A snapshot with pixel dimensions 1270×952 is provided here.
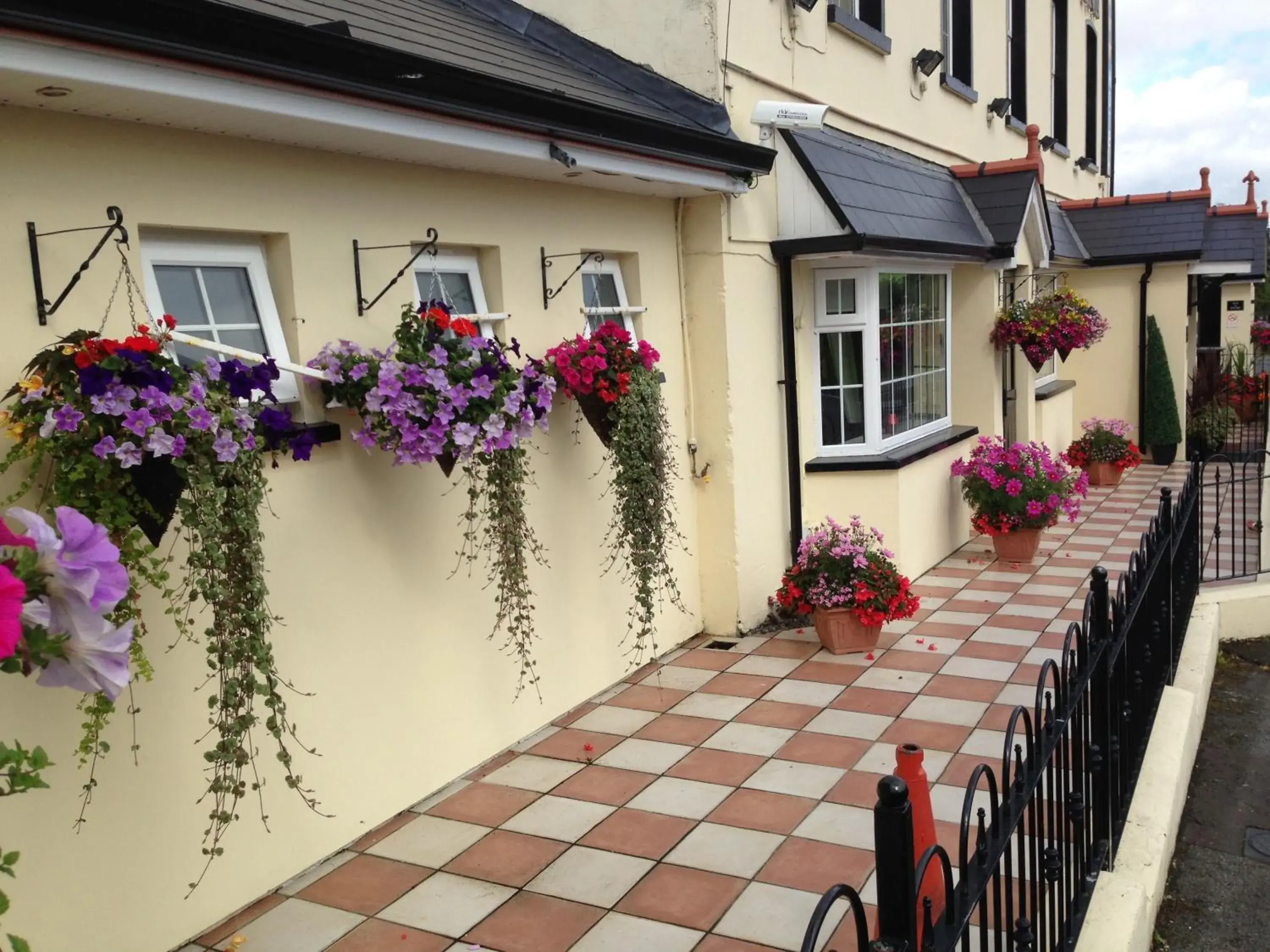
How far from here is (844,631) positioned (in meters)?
6.60

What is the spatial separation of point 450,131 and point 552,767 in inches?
115

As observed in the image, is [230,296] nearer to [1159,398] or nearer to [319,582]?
[319,582]

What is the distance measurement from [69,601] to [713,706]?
463 centimetres

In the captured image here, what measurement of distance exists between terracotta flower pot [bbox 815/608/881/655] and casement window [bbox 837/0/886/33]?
5.17 meters

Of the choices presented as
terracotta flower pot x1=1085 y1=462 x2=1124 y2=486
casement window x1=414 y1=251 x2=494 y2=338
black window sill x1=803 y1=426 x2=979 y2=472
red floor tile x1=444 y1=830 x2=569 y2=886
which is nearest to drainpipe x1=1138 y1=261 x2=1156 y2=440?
terracotta flower pot x1=1085 y1=462 x2=1124 y2=486

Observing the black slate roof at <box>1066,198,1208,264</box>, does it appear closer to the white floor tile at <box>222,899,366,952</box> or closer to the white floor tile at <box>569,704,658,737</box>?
the white floor tile at <box>569,704,658,737</box>

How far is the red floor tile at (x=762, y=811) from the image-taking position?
4453 millimetres

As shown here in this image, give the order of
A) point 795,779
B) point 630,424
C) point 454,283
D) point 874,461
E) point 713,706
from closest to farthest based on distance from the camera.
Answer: point 795,779 < point 454,283 < point 630,424 < point 713,706 < point 874,461

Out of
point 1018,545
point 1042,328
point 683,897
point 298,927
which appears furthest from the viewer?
point 1042,328

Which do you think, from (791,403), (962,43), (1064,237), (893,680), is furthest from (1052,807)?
(1064,237)

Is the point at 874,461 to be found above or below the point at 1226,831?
above

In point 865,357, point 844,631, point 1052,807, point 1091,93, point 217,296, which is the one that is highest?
point 1091,93

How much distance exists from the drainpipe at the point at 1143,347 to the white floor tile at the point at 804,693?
9.77m

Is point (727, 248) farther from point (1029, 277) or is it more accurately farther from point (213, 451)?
point (1029, 277)
